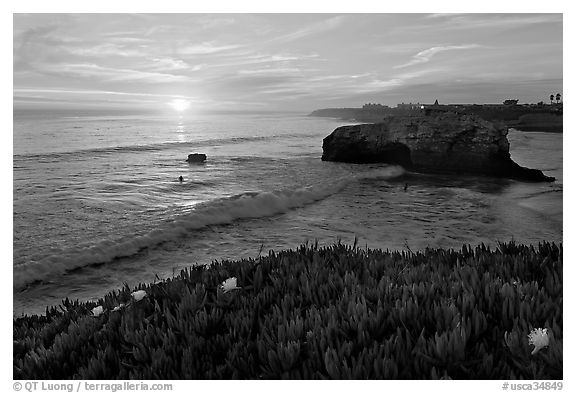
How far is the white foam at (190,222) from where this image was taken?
10.4 m

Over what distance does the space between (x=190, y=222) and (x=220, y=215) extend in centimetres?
150

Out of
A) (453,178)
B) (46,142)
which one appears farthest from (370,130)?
(46,142)

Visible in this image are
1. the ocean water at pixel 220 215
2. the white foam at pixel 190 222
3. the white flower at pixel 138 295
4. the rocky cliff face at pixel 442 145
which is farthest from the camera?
the rocky cliff face at pixel 442 145

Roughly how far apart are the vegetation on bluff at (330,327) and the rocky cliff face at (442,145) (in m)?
24.1

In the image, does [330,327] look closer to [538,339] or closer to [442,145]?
[538,339]

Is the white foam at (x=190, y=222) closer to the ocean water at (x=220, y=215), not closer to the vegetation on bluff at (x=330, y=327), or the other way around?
the ocean water at (x=220, y=215)

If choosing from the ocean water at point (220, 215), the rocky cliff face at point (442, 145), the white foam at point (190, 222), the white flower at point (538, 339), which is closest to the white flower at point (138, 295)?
the ocean water at point (220, 215)

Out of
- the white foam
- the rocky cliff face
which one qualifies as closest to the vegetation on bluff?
the white foam

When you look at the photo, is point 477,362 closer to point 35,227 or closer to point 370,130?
point 35,227

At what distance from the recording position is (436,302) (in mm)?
3322

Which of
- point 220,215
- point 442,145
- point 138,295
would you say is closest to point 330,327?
point 138,295

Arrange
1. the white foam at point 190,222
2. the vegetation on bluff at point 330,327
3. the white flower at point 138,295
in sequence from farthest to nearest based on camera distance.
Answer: the white foam at point 190,222
the white flower at point 138,295
the vegetation on bluff at point 330,327

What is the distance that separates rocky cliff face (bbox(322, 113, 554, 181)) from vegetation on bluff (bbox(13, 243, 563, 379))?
24.1 m
